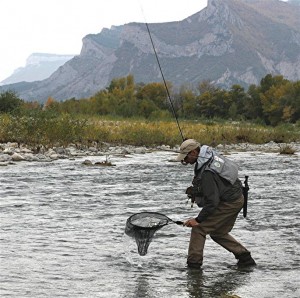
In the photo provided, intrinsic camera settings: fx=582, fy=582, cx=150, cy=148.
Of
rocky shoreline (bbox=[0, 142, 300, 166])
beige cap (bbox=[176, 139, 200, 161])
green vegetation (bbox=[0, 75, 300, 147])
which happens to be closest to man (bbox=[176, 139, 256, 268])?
beige cap (bbox=[176, 139, 200, 161])

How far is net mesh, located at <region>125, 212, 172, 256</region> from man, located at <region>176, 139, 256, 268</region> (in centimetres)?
46

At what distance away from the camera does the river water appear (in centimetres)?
615

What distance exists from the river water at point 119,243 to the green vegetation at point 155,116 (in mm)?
8126

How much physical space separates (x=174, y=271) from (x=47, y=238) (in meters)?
2.30

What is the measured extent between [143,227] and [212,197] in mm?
939

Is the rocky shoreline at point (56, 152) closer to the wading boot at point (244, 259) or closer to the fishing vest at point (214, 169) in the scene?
the wading boot at point (244, 259)

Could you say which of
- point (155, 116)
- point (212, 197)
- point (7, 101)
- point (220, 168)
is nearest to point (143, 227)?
point (212, 197)

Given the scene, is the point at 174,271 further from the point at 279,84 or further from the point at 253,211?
the point at 279,84

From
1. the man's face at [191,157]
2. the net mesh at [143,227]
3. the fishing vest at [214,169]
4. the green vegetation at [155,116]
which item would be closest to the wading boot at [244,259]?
the fishing vest at [214,169]

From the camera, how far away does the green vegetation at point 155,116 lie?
2388 cm

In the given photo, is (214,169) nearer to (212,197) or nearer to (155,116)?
(212,197)

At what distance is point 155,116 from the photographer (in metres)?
56.5

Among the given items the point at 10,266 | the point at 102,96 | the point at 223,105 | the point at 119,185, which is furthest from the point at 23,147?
the point at 223,105

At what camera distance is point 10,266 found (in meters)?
6.70
